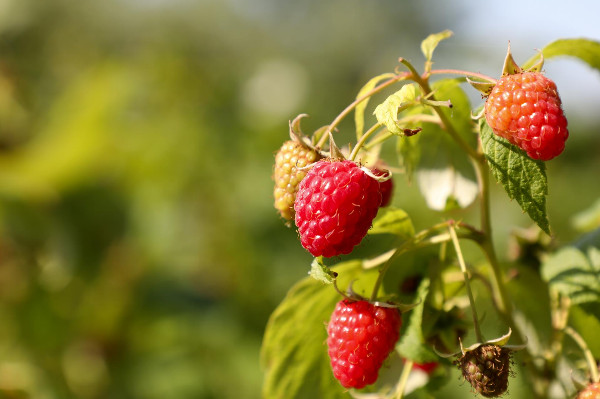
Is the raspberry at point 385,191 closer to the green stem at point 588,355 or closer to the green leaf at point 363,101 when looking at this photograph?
the green leaf at point 363,101

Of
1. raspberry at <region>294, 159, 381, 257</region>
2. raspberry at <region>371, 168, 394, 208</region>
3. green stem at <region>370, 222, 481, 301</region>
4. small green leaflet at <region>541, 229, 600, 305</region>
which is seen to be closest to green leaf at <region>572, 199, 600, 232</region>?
small green leaflet at <region>541, 229, 600, 305</region>

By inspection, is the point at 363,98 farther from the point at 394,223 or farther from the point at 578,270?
the point at 578,270

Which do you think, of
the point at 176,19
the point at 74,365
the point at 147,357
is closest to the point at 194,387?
the point at 147,357

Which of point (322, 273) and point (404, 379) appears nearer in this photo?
point (322, 273)

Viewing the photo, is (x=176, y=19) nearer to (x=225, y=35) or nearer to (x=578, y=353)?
(x=225, y=35)

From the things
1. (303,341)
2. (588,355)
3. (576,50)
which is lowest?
(588,355)

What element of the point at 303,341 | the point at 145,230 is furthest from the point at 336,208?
the point at 145,230

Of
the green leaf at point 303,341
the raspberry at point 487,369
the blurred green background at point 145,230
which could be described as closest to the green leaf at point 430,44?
the green leaf at point 303,341
